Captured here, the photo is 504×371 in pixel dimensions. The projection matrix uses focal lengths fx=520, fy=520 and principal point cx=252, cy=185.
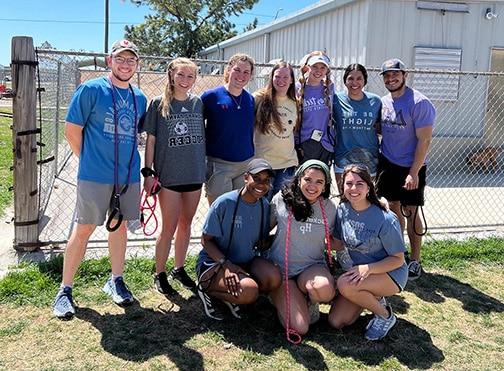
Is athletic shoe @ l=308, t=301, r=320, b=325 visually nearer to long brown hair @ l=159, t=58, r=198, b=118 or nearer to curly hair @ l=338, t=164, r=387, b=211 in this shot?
curly hair @ l=338, t=164, r=387, b=211

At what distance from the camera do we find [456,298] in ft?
13.8

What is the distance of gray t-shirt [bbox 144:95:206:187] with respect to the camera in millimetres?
3615

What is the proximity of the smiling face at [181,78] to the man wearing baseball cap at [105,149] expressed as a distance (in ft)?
0.80

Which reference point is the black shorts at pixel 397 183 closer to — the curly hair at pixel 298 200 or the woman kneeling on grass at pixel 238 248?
the curly hair at pixel 298 200

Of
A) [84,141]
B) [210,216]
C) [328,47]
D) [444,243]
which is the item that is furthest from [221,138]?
[328,47]

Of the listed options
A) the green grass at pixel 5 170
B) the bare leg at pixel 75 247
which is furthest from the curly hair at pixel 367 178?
the green grass at pixel 5 170

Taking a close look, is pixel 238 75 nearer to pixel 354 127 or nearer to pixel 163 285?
pixel 354 127

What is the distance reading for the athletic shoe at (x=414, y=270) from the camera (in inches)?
178

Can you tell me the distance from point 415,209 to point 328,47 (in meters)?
6.90

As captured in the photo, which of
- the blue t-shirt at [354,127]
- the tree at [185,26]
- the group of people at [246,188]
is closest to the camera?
the group of people at [246,188]

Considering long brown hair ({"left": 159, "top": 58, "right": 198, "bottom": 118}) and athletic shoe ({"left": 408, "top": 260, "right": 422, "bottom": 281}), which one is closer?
long brown hair ({"left": 159, "top": 58, "right": 198, "bottom": 118})

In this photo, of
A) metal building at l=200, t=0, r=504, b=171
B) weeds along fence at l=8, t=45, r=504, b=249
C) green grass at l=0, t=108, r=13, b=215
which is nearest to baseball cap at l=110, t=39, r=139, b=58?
green grass at l=0, t=108, r=13, b=215

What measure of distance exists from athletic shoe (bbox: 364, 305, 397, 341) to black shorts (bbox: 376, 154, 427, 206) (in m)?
1.24

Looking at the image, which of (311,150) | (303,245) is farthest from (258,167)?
(311,150)
